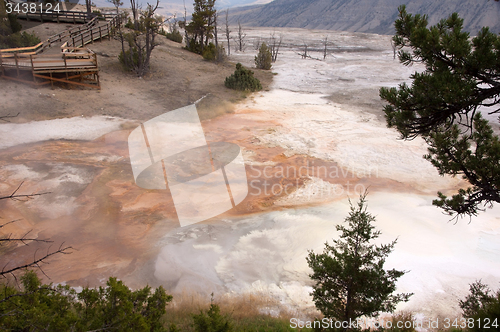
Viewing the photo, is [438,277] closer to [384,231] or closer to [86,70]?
[384,231]

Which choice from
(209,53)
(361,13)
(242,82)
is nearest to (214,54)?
(209,53)

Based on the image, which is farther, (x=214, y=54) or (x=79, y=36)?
(x=214, y=54)

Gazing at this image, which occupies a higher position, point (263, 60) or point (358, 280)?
point (263, 60)

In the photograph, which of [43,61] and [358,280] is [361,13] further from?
[358,280]

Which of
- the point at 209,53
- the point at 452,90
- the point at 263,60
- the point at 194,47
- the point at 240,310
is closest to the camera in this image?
the point at 452,90

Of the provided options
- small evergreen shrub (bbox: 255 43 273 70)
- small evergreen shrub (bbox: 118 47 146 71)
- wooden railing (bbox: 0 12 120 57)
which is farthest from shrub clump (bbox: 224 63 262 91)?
wooden railing (bbox: 0 12 120 57)

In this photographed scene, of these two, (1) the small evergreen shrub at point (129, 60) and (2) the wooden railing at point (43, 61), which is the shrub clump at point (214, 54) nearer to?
(1) the small evergreen shrub at point (129, 60)

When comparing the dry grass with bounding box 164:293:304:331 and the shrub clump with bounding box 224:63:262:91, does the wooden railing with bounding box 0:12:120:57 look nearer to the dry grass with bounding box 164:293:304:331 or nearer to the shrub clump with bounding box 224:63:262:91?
the shrub clump with bounding box 224:63:262:91

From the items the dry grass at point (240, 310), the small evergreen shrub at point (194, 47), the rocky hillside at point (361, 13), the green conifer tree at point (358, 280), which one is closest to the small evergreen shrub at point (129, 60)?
the small evergreen shrub at point (194, 47)
